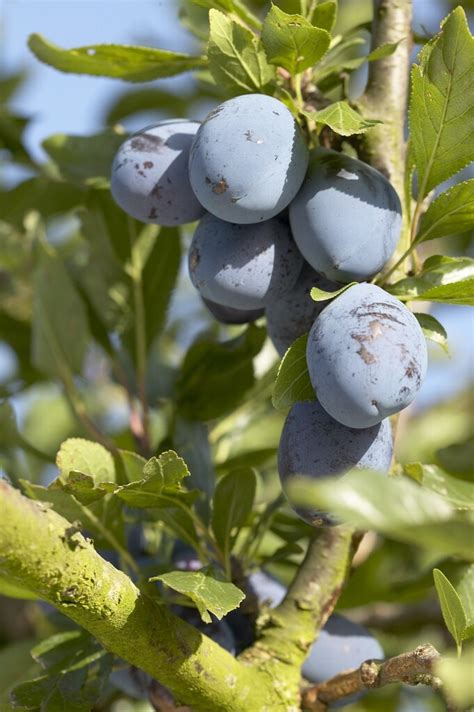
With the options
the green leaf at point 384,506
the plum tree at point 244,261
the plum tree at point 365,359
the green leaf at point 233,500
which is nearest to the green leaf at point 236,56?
the plum tree at point 244,261

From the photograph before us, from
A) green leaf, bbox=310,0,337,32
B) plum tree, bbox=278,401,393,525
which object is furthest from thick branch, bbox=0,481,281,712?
green leaf, bbox=310,0,337,32

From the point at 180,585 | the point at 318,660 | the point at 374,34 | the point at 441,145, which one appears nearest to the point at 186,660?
the point at 180,585

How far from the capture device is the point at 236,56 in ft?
2.74

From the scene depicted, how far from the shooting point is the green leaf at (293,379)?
77 cm

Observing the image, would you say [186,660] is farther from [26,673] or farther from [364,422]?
[26,673]

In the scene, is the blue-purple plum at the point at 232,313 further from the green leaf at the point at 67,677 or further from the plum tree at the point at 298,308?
the green leaf at the point at 67,677

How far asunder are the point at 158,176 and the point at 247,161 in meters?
0.12

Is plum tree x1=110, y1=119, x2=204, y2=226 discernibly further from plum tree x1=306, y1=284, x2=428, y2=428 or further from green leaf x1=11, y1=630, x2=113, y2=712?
green leaf x1=11, y1=630, x2=113, y2=712

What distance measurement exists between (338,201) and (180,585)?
338 mm

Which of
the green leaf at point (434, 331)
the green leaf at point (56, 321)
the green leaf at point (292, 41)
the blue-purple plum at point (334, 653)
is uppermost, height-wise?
the green leaf at point (292, 41)

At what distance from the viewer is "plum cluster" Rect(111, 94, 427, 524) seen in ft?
2.35

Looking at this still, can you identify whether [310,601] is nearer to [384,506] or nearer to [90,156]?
[384,506]

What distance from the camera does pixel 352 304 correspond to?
735 millimetres

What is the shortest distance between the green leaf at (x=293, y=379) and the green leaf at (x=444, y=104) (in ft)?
0.65
